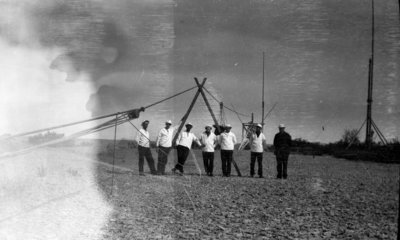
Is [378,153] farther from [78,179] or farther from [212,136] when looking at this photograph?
[78,179]

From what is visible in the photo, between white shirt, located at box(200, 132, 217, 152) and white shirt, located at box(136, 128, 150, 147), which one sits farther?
white shirt, located at box(200, 132, 217, 152)

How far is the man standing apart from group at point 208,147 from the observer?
1406 centimetres

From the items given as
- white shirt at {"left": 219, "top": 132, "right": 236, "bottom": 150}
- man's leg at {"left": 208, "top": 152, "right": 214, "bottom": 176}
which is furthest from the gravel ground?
white shirt at {"left": 219, "top": 132, "right": 236, "bottom": 150}

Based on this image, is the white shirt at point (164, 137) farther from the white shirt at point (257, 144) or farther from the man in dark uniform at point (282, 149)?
the man in dark uniform at point (282, 149)

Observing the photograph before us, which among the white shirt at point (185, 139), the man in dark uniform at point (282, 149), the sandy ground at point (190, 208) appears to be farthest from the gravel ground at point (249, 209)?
the white shirt at point (185, 139)

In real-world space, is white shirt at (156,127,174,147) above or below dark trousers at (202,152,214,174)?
above

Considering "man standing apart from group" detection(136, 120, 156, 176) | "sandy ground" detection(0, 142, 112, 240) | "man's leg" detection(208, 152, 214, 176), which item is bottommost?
"sandy ground" detection(0, 142, 112, 240)

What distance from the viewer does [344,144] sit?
35.3 metres

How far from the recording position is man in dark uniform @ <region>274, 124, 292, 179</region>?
13.4 m

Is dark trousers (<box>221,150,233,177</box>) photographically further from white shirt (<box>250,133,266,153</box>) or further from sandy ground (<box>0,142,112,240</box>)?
sandy ground (<box>0,142,112,240</box>)

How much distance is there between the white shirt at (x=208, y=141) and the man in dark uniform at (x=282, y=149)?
2.16 meters

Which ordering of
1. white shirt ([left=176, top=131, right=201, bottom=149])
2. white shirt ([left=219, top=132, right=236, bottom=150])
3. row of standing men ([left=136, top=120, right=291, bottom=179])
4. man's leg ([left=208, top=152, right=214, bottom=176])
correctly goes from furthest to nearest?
white shirt ([left=176, top=131, right=201, bottom=149]) → white shirt ([left=219, top=132, right=236, bottom=150]) → man's leg ([left=208, top=152, right=214, bottom=176]) → row of standing men ([left=136, top=120, right=291, bottom=179])

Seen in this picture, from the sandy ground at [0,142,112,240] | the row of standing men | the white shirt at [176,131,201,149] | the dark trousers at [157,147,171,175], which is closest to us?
the sandy ground at [0,142,112,240]

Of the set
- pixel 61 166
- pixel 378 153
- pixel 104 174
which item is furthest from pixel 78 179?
pixel 378 153
